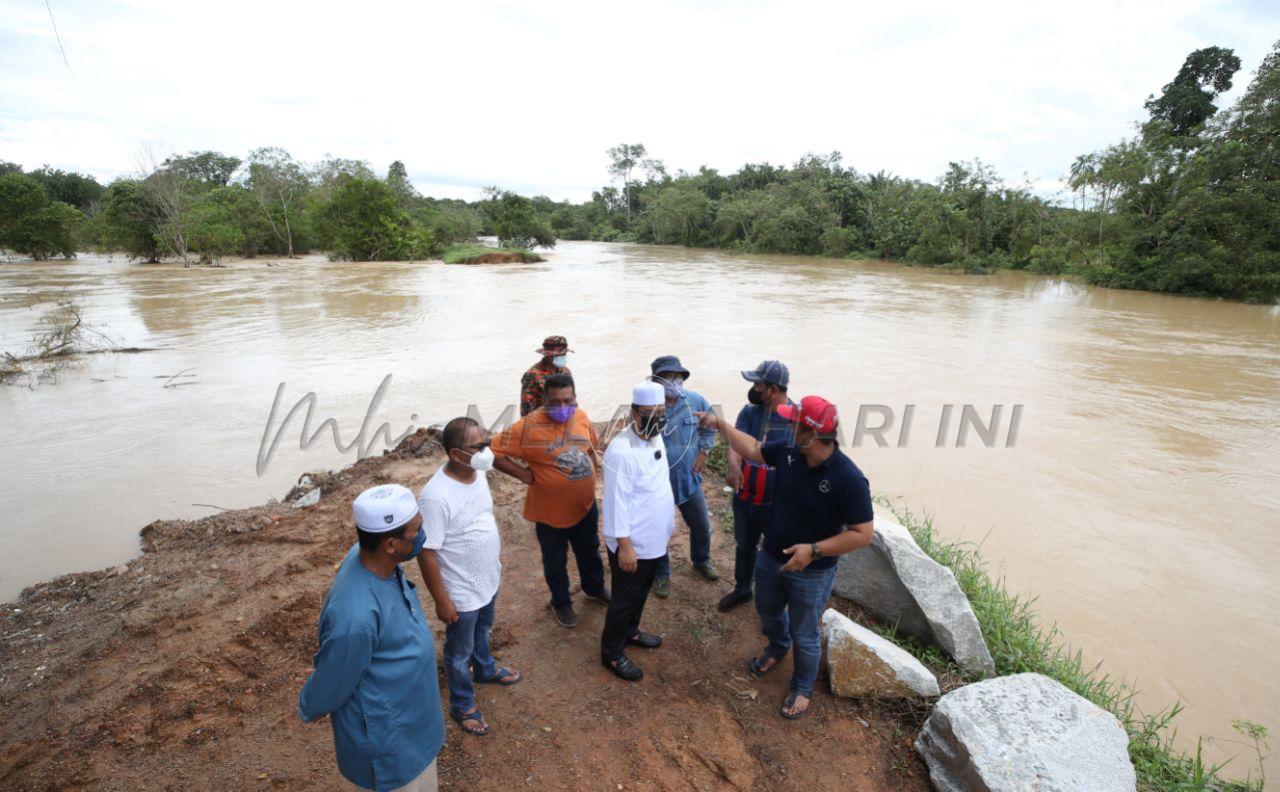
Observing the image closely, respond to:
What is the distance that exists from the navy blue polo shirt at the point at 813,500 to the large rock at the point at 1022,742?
2.67 ft

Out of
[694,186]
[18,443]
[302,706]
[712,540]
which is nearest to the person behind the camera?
[302,706]

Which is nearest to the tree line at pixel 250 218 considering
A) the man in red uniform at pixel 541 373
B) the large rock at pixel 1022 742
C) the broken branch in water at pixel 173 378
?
the broken branch in water at pixel 173 378

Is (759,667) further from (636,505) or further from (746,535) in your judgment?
(636,505)

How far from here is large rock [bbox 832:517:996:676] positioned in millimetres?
3119

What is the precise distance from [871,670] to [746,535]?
38.1 inches

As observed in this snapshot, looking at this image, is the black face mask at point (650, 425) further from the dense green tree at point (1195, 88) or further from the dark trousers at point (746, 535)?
the dense green tree at point (1195, 88)

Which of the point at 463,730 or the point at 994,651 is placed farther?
the point at 994,651

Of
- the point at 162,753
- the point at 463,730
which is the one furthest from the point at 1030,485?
the point at 162,753

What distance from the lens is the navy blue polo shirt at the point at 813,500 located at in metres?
2.39

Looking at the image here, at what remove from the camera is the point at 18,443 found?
7.05 m

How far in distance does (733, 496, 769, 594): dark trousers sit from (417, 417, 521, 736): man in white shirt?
1532 mm

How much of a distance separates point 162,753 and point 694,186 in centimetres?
6262

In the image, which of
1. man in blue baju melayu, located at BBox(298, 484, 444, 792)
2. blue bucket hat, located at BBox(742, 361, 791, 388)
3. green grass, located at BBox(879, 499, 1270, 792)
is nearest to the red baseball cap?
blue bucket hat, located at BBox(742, 361, 791, 388)

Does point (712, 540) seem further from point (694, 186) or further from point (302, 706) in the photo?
point (694, 186)
